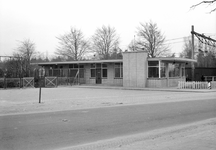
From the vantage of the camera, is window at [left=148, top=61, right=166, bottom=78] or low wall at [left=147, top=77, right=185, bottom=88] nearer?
low wall at [left=147, top=77, right=185, bottom=88]

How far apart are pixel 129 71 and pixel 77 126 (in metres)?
24.9

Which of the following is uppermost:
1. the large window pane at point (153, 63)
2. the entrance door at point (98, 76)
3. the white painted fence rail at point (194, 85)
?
the large window pane at point (153, 63)

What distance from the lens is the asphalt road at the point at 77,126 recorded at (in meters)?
7.24

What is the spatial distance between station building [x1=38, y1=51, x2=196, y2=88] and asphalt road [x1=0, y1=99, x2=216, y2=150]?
19898 millimetres

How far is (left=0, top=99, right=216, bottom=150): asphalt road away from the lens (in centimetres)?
724

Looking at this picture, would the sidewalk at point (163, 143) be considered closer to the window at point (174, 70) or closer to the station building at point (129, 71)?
the station building at point (129, 71)

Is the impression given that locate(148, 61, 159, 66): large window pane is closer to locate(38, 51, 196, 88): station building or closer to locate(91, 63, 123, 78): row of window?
locate(38, 51, 196, 88): station building

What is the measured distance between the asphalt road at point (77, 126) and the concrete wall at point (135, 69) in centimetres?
1998

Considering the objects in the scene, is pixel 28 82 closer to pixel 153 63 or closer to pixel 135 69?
pixel 135 69

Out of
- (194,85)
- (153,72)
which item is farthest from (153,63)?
(194,85)

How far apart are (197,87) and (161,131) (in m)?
23.4

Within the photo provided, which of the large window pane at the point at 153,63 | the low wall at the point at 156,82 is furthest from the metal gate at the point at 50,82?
the large window pane at the point at 153,63

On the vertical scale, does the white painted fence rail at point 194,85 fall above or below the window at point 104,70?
below

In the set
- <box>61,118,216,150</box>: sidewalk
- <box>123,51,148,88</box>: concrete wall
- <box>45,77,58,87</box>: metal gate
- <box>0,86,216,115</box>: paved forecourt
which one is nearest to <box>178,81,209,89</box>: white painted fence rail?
<box>123,51,148,88</box>: concrete wall
